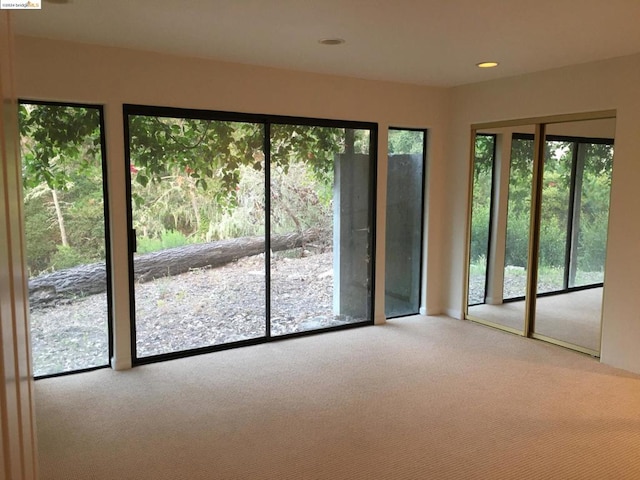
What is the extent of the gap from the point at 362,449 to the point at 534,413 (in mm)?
1173

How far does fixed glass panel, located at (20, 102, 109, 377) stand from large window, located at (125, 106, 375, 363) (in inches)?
10.3

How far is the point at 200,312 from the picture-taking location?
427 centimetres

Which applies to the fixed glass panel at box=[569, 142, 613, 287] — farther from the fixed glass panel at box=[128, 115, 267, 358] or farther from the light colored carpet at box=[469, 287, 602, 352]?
the fixed glass panel at box=[128, 115, 267, 358]

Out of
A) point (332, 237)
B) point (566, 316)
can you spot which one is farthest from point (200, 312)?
point (566, 316)

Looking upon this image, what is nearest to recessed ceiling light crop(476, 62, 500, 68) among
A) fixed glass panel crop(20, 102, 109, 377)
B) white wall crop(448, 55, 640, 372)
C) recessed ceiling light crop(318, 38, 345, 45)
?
white wall crop(448, 55, 640, 372)

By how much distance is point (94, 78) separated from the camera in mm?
3557

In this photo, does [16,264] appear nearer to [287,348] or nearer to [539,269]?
[287,348]

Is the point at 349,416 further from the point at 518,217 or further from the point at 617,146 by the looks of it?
the point at 617,146

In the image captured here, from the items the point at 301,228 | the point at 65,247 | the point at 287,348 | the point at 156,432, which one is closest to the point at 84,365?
the point at 65,247

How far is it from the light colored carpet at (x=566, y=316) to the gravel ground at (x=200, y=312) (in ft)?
4.97

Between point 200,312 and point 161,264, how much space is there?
0.53m

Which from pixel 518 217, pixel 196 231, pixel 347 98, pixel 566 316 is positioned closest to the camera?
pixel 196 231

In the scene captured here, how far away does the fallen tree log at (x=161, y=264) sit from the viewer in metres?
3.67

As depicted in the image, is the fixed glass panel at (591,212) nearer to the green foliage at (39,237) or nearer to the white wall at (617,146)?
the white wall at (617,146)
